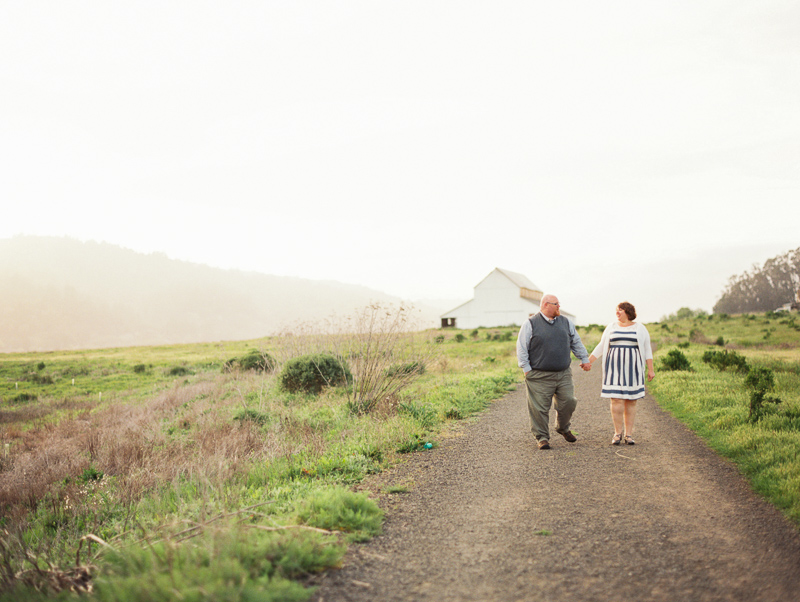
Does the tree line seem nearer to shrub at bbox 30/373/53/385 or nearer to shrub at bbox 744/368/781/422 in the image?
shrub at bbox 744/368/781/422

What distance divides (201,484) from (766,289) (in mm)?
75533

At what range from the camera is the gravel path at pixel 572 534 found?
3410 mm

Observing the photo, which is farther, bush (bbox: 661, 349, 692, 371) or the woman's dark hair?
bush (bbox: 661, 349, 692, 371)

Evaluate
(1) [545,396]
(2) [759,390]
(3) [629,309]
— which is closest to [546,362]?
(1) [545,396]

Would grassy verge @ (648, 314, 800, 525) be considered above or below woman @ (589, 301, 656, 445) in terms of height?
below

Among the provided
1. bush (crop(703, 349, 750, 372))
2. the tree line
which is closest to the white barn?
the tree line

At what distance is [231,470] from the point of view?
696 cm

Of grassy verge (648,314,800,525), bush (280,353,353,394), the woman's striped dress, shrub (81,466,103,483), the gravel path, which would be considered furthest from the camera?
bush (280,353,353,394)

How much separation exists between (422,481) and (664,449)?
12.9 ft

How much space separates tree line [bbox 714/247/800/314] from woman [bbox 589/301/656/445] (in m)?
35.1

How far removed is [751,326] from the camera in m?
38.6

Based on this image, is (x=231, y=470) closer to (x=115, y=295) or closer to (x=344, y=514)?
(x=344, y=514)

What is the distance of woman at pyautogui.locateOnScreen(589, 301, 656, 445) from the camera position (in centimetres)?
768

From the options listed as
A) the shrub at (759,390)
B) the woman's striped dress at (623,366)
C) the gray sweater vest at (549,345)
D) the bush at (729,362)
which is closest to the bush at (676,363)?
the bush at (729,362)
